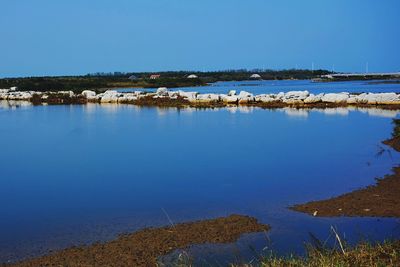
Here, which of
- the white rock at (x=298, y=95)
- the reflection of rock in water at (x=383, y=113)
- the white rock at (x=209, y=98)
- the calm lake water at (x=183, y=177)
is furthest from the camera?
the white rock at (x=209, y=98)

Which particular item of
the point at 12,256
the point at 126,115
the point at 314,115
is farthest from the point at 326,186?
the point at 126,115

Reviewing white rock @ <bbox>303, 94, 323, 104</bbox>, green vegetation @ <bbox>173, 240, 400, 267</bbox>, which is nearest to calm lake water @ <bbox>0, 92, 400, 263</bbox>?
green vegetation @ <bbox>173, 240, 400, 267</bbox>

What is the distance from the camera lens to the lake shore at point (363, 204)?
23.8 feet

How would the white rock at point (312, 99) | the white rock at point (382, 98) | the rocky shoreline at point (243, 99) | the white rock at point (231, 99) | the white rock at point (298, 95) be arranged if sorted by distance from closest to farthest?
the white rock at point (382, 98), the rocky shoreline at point (243, 99), the white rock at point (312, 99), the white rock at point (298, 95), the white rock at point (231, 99)

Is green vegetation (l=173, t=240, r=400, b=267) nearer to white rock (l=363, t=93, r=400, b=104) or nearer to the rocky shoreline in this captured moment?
the rocky shoreline

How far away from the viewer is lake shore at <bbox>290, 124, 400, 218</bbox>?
7.26 meters

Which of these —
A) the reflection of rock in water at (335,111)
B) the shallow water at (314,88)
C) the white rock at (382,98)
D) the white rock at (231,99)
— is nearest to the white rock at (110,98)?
the white rock at (231,99)

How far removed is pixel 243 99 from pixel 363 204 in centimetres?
2288

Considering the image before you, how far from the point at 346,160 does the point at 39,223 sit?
22.9ft

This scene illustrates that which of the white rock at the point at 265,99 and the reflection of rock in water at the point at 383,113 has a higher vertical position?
the white rock at the point at 265,99

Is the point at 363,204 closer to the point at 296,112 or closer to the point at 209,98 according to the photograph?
the point at 296,112

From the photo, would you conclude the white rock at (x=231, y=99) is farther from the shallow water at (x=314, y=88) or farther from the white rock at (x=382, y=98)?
the shallow water at (x=314, y=88)

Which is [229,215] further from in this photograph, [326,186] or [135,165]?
[135,165]

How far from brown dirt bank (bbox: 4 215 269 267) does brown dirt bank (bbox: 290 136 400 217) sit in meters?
1.09
